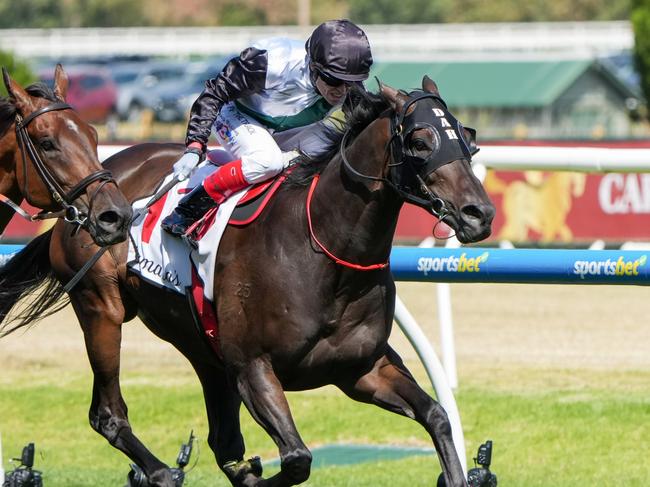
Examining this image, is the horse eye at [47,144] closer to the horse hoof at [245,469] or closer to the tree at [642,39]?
the horse hoof at [245,469]

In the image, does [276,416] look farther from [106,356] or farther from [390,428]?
[390,428]

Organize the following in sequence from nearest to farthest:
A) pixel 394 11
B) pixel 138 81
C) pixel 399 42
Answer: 1. pixel 138 81
2. pixel 399 42
3. pixel 394 11

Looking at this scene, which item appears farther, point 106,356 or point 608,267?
point 106,356

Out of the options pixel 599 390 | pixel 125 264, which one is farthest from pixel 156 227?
pixel 599 390

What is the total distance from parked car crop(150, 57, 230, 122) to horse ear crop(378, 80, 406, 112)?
29346 millimetres

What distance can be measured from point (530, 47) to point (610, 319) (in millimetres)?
30959

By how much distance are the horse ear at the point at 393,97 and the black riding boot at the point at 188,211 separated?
89 cm

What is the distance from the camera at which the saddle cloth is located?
5.02 meters

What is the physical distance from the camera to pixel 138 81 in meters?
36.2

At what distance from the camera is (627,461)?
6.14 meters

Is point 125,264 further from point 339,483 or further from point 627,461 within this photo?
point 627,461

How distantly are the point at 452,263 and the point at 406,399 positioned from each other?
0.85 meters

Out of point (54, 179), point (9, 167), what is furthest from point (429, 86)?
point (9, 167)

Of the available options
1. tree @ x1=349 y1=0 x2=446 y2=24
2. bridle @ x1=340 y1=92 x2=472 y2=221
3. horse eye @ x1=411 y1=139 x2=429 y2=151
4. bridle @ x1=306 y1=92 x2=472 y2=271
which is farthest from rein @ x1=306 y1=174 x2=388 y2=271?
tree @ x1=349 y1=0 x2=446 y2=24
